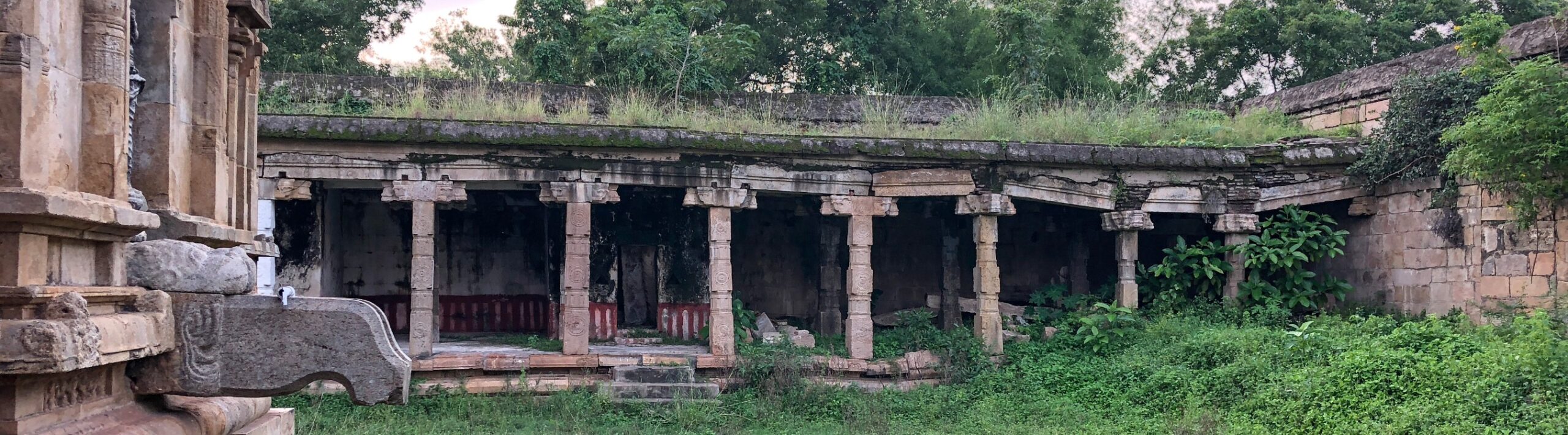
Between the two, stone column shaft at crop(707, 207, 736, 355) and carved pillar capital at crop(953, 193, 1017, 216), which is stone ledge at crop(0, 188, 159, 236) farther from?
carved pillar capital at crop(953, 193, 1017, 216)

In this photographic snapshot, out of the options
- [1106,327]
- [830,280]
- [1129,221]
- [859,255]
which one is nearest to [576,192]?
[859,255]

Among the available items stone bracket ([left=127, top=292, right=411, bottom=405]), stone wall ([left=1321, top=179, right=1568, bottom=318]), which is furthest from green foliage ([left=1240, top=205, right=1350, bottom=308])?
stone bracket ([left=127, top=292, right=411, bottom=405])

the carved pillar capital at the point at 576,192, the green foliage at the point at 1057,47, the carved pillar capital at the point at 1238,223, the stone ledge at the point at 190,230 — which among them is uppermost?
the green foliage at the point at 1057,47

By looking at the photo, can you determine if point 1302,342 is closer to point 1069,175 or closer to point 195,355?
point 1069,175

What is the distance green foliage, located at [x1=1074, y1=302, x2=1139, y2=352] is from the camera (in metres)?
12.6

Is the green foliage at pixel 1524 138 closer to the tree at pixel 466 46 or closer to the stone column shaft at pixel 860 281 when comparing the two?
the stone column shaft at pixel 860 281

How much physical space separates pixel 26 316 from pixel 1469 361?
9645mm

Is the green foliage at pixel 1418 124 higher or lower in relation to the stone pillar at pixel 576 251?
higher

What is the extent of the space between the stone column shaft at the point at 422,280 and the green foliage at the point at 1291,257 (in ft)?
29.4

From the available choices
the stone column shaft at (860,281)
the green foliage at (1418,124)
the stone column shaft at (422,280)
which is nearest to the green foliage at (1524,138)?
the green foliage at (1418,124)

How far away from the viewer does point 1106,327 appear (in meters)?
12.9

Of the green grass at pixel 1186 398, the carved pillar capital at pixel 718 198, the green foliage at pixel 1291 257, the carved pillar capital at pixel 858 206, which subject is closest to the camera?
the green grass at pixel 1186 398

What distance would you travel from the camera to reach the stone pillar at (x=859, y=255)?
1249 centimetres

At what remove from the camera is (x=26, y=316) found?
2924 mm
